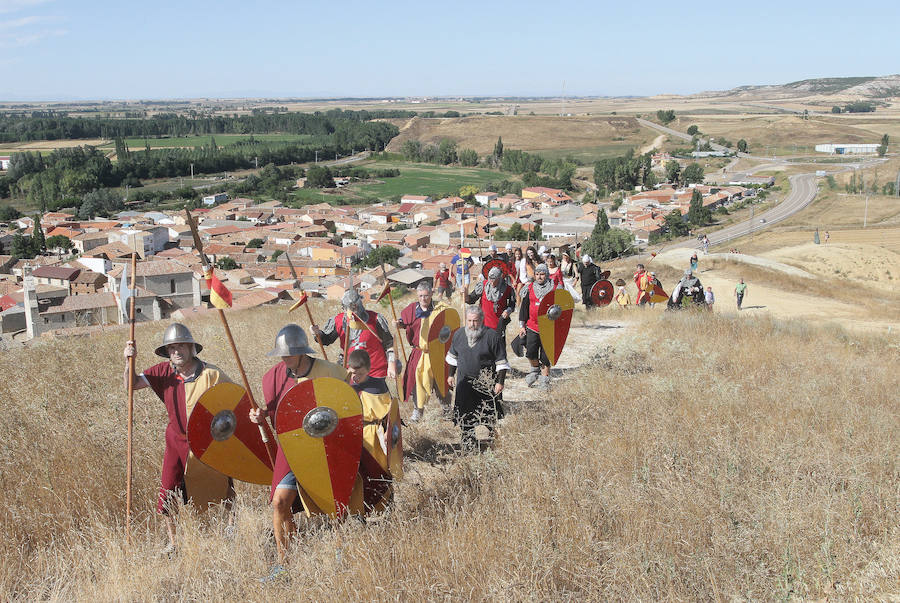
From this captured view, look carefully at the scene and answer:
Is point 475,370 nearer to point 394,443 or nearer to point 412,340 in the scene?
point 412,340

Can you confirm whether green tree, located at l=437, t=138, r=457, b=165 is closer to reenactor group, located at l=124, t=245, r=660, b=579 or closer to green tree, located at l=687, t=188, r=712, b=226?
green tree, located at l=687, t=188, r=712, b=226

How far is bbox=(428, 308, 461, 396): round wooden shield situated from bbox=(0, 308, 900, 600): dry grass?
2.23ft

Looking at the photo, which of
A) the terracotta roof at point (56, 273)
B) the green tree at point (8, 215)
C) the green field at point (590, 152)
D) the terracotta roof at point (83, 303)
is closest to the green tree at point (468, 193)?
the green field at point (590, 152)

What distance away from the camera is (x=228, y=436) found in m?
4.03

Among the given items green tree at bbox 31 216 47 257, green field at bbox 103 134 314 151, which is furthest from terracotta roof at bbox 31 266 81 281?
green field at bbox 103 134 314 151

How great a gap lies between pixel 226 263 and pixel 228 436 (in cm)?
6309

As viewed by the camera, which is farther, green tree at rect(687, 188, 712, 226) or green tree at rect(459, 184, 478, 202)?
green tree at rect(459, 184, 478, 202)

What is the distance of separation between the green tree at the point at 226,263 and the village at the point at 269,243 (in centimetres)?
17

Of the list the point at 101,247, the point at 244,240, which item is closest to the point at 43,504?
the point at 101,247

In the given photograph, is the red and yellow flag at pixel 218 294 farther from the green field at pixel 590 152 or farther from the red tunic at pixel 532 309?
the green field at pixel 590 152

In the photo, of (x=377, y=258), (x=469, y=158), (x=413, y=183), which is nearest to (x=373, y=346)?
(x=377, y=258)

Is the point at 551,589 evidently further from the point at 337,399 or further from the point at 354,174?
the point at 354,174

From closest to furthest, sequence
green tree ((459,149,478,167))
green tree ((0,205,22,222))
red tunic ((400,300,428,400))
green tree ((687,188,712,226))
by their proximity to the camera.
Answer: red tunic ((400,300,428,400))
green tree ((687,188,712,226))
green tree ((0,205,22,222))
green tree ((459,149,478,167))

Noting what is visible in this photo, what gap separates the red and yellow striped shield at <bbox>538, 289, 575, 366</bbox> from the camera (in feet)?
24.8
